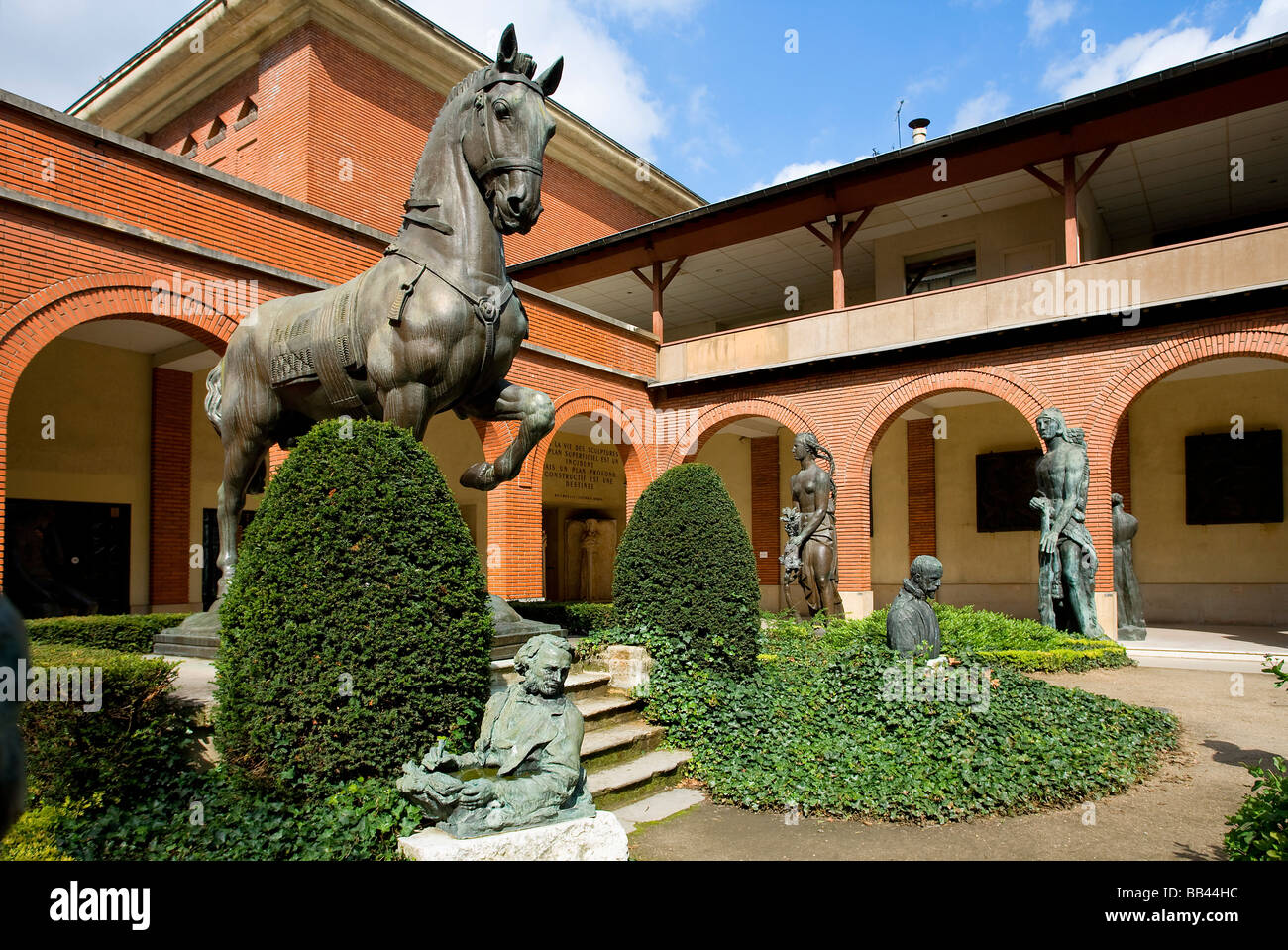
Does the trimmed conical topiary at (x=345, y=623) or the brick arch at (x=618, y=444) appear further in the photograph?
the brick arch at (x=618, y=444)

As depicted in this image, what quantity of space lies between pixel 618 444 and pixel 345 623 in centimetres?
1397

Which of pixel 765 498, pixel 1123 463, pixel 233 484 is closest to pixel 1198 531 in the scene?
pixel 1123 463

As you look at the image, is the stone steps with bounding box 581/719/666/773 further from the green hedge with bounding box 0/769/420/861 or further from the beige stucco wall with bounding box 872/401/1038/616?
the beige stucco wall with bounding box 872/401/1038/616

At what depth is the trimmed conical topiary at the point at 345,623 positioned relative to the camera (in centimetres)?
367

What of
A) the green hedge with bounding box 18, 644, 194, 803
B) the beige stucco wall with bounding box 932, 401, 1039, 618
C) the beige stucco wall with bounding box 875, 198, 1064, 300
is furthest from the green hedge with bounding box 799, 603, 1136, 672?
the beige stucco wall with bounding box 875, 198, 1064, 300

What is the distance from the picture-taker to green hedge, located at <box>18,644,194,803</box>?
3.63 metres

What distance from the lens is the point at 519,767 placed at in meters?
3.64

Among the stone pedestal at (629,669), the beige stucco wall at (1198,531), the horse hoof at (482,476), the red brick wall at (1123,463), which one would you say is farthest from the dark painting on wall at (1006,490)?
the horse hoof at (482,476)

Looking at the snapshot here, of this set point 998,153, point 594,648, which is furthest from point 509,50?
point 998,153

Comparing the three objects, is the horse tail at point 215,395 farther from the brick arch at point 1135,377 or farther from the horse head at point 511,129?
the brick arch at point 1135,377

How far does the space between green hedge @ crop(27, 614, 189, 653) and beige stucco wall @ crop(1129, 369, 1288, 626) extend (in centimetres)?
1748

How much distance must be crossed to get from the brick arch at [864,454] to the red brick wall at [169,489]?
38.9ft

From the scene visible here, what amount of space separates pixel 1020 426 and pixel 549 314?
1166 centimetres
